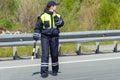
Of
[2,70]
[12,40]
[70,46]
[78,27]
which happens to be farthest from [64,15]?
[2,70]

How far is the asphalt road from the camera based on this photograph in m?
10.4

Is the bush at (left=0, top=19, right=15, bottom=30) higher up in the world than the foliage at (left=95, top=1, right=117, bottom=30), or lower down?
lower down

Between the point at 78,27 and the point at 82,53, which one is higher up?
the point at 78,27

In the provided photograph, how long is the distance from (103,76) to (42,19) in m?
1.88

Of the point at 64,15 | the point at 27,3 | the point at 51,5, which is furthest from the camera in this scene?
the point at 64,15

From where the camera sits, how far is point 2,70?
37.6 feet

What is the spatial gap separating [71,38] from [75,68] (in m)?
3.09

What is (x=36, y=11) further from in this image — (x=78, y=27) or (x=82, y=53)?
(x=82, y=53)

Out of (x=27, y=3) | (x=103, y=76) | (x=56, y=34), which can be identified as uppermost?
(x=27, y=3)

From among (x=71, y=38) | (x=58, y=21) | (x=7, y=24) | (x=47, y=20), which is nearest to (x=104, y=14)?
(x=7, y=24)

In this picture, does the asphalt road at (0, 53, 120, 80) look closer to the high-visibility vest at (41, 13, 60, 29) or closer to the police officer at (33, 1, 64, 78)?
the police officer at (33, 1, 64, 78)

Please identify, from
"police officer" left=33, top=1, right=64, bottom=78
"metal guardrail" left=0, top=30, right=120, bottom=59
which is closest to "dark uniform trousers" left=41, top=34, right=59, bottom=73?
"police officer" left=33, top=1, right=64, bottom=78

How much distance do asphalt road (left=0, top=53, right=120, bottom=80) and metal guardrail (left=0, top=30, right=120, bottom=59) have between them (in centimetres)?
63

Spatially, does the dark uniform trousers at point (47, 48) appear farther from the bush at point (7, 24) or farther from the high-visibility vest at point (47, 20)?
the bush at point (7, 24)
